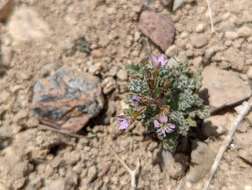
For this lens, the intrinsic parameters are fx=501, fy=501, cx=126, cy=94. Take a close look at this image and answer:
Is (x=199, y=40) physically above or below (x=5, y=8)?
below

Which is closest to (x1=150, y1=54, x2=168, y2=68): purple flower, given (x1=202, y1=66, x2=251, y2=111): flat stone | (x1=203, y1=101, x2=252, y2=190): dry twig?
(x1=202, y1=66, x2=251, y2=111): flat stone

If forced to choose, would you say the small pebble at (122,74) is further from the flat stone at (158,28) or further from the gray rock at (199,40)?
the gray rock at (199,40)

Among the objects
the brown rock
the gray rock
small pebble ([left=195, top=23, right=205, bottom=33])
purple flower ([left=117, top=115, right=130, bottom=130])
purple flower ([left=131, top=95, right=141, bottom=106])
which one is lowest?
the gray rock

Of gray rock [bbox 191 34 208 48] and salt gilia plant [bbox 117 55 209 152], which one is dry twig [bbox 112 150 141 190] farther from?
gray rock [bbox 191 34 208 48]

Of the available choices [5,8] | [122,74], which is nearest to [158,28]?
[122,74]

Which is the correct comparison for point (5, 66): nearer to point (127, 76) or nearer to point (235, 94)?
point (127, 76)

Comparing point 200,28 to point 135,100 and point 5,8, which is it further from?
point 5,8

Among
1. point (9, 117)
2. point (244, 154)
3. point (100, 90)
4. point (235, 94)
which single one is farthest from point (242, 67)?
point (9, 117)
